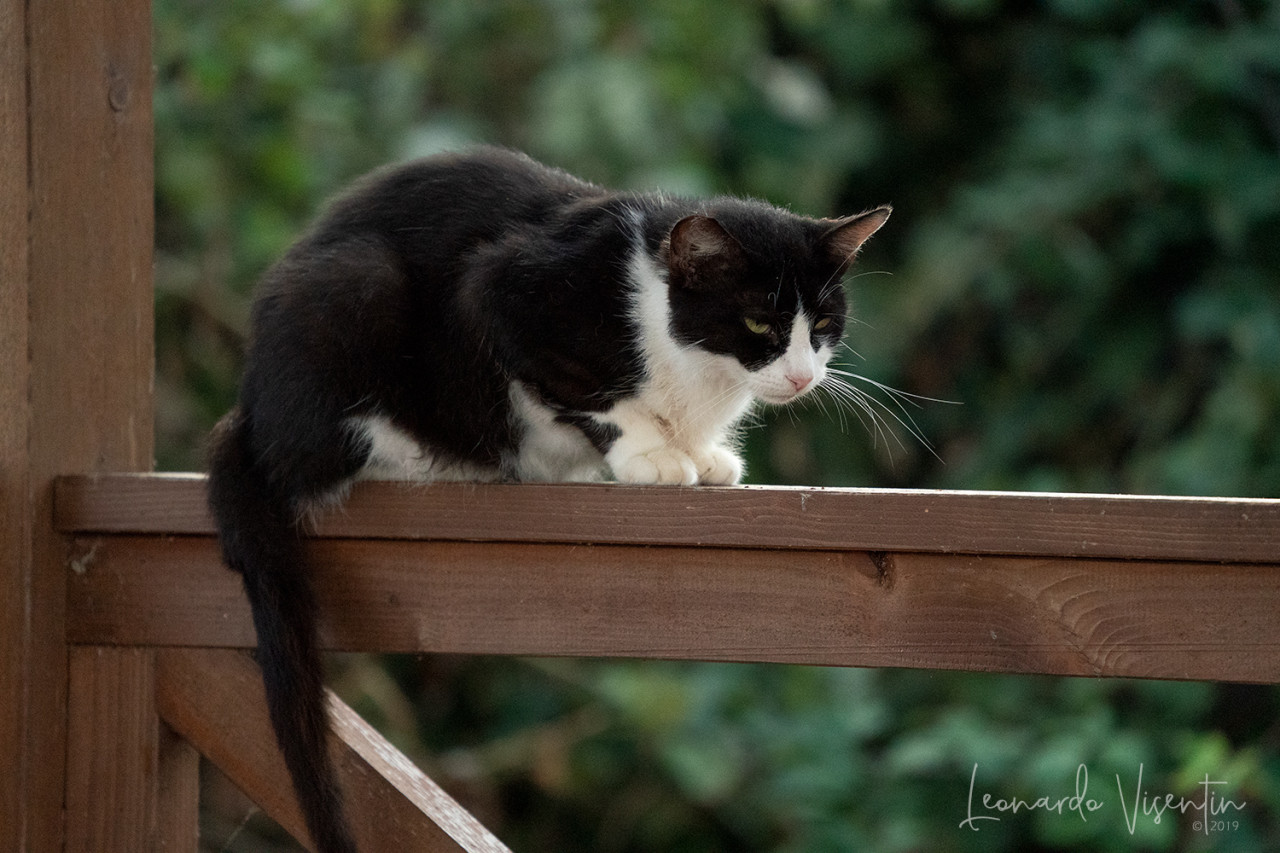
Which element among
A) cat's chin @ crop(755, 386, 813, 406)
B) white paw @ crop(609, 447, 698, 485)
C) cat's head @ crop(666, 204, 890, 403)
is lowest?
white paw @ crop(609, 447, 698, 485)

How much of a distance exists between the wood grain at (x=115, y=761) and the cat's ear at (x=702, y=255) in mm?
687

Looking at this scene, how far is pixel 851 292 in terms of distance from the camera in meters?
3.21

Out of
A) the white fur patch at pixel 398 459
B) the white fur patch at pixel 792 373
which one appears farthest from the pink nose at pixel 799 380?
the white fur patch at pixel 398 459

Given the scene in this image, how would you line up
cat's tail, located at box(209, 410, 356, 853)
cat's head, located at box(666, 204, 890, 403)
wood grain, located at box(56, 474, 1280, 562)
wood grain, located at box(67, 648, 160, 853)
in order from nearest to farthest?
wood grain, located at box(56, 474, 1280, 562)
cat's tail, located at box(209, 410, 356, 853)
wood grain, located at box(67, 648, 160, 853)
cat's head, located at box(666, 204, 890, 403)

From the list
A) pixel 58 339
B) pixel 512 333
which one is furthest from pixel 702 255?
pixel 58 339

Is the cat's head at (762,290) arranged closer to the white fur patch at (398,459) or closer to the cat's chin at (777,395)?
the cat's chin at (777,395)

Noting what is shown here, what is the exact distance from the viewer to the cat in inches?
54.1

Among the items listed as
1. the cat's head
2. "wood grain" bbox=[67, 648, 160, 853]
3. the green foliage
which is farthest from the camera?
the green foliage

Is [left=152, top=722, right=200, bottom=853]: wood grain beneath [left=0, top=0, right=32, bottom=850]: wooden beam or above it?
beneath

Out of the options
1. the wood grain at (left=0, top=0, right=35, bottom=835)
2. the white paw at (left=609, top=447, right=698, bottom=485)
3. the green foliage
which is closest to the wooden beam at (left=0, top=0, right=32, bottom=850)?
the wood grain at (left=0, top=0, right=35, bottom=835)

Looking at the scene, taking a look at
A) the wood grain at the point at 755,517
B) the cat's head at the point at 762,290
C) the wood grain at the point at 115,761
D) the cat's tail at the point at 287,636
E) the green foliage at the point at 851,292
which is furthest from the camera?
the green foliage at the point at 851,292

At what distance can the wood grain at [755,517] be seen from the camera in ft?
3.43

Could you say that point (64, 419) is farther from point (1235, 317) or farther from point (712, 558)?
point (1235, 317)

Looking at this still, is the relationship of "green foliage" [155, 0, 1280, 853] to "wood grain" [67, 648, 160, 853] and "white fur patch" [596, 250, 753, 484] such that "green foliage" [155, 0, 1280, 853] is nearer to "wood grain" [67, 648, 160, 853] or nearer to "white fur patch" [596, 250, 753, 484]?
"white fur patch" [596, 250, 753, 484]
